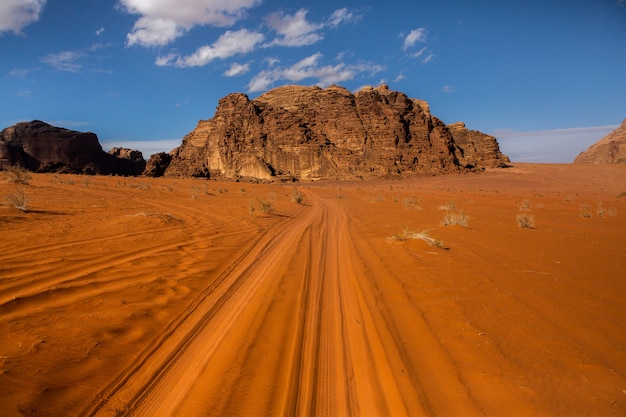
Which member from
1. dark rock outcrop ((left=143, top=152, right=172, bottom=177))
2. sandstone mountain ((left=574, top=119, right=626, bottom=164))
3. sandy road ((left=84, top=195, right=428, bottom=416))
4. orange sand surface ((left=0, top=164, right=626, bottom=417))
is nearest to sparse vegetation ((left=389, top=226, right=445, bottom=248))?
orange sand surface ((left=0, top=164, right=626, bottom=417))

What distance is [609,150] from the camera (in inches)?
3693

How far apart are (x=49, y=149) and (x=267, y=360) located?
66338 mm

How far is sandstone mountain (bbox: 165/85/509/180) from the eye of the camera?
61125mm

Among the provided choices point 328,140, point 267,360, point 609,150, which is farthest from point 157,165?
point 609,150

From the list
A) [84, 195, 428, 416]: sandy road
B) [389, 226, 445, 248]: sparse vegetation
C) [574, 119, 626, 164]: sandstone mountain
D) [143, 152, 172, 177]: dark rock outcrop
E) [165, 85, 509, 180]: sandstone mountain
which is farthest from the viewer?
[574, 119, 626, 164]: sandstone mountain

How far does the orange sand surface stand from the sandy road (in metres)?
0.02

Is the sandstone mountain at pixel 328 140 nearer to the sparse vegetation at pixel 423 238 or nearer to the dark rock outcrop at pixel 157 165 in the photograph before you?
the dark rock outcrop at pixel 157 165

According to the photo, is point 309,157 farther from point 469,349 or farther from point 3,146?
point 469,349

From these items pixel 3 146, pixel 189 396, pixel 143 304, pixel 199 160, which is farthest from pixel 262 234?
pixel 199 160

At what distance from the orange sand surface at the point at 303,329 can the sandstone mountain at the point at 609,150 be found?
4399 inches

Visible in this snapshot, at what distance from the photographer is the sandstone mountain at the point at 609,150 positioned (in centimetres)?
8944

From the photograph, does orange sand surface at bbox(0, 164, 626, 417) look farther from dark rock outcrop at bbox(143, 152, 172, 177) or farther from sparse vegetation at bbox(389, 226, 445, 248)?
dark rock outcrop at bbox(143, 152, 172, 177)

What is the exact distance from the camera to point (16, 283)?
4.28 metres

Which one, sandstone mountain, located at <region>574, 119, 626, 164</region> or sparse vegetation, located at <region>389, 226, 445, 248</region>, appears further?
sandstone mountain, located at <region>574, 119, 626, 164</region>
